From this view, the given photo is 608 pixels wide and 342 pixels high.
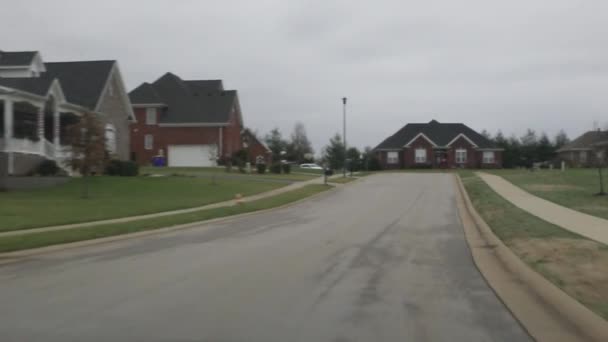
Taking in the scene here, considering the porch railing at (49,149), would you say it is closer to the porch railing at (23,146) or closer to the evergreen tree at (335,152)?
the porch railing at (23,146)

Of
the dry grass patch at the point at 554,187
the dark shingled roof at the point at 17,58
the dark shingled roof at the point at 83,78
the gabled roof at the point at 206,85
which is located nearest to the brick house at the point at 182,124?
the gabled roof at the point at 206,85

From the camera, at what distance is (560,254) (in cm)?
1105

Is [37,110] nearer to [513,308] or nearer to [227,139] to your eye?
[227,139]

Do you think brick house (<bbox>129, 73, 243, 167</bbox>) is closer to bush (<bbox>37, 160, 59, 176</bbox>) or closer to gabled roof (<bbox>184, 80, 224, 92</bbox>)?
gabled roof (<bbox>184, 80, 224, 92</bbox>)

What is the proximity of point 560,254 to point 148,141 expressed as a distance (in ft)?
156

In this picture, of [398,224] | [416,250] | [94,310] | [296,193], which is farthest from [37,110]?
[94,310]

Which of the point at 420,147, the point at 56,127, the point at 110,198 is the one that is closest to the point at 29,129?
the point at 56,127

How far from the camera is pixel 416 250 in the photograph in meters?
12.6

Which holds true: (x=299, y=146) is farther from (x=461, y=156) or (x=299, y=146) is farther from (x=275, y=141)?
(x=461, y=156)

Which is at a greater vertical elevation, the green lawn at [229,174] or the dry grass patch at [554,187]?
the green lawn at [229,174]

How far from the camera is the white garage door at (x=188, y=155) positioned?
53.5m

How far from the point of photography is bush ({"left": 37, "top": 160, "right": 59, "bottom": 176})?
101 feet

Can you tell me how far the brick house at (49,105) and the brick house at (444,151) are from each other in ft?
128

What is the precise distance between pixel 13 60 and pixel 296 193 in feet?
59.9
